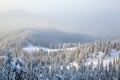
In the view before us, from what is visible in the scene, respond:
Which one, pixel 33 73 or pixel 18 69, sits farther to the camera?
pixel 33 73

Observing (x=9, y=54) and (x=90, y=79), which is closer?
(x=9, y=54)

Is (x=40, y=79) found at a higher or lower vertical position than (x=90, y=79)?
higher

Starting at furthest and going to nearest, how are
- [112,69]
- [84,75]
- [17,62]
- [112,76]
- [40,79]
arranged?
[112,69], [112,76], [84,75], [40,79], [17,62]

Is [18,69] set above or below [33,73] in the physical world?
above

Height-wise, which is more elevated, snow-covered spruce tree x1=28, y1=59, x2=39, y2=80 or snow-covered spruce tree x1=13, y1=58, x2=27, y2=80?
snow-covered spruce tree x1=13, y1=58, x2=27, y2=80

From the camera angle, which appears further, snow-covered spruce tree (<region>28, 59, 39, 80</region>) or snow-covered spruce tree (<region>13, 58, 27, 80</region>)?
snow-covered spruce tree (<region>28, 59, 39, 80</region>)

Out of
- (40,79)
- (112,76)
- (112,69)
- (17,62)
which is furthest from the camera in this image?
(112,69)

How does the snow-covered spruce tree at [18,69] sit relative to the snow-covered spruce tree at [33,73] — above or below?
above

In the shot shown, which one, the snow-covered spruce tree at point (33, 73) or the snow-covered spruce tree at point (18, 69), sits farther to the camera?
the snow-covered spruce tree at point (33, 73)

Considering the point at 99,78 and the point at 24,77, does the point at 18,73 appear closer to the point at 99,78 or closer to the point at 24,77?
the point at 24,77

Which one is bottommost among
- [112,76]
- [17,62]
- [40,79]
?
[112,76]

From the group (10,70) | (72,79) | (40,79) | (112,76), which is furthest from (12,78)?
(112,76)
